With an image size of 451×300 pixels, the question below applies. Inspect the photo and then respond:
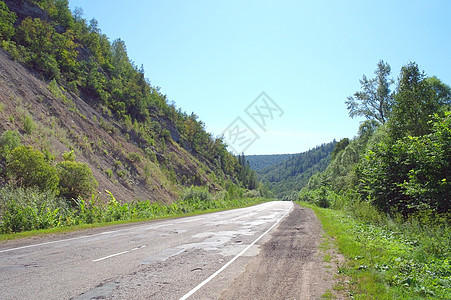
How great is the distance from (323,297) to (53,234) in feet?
37.1

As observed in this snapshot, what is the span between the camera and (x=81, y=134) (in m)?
31.9

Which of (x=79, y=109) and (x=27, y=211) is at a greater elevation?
(x=79, y=109)

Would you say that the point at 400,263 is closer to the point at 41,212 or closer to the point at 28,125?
the point at 41,212

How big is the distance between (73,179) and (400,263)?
64.9 feet

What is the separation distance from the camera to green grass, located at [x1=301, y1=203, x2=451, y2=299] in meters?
5.56

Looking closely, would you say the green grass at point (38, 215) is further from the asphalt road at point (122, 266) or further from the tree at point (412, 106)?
the tree at point (412, 106)

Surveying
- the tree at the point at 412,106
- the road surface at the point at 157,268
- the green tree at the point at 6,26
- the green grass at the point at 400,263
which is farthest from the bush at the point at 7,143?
the tree at the point at 412,106

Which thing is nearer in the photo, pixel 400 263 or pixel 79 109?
pixel 400 263

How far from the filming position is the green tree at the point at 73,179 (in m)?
19.8

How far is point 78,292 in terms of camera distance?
5.33 metres

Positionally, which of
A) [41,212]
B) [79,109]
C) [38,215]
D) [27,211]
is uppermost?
[79,109]

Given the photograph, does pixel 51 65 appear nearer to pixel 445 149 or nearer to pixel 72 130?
pixel 72 130

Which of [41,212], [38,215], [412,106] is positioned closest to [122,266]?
[38,215]

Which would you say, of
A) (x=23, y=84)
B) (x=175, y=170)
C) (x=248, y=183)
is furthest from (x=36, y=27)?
(x=248, y=183)
